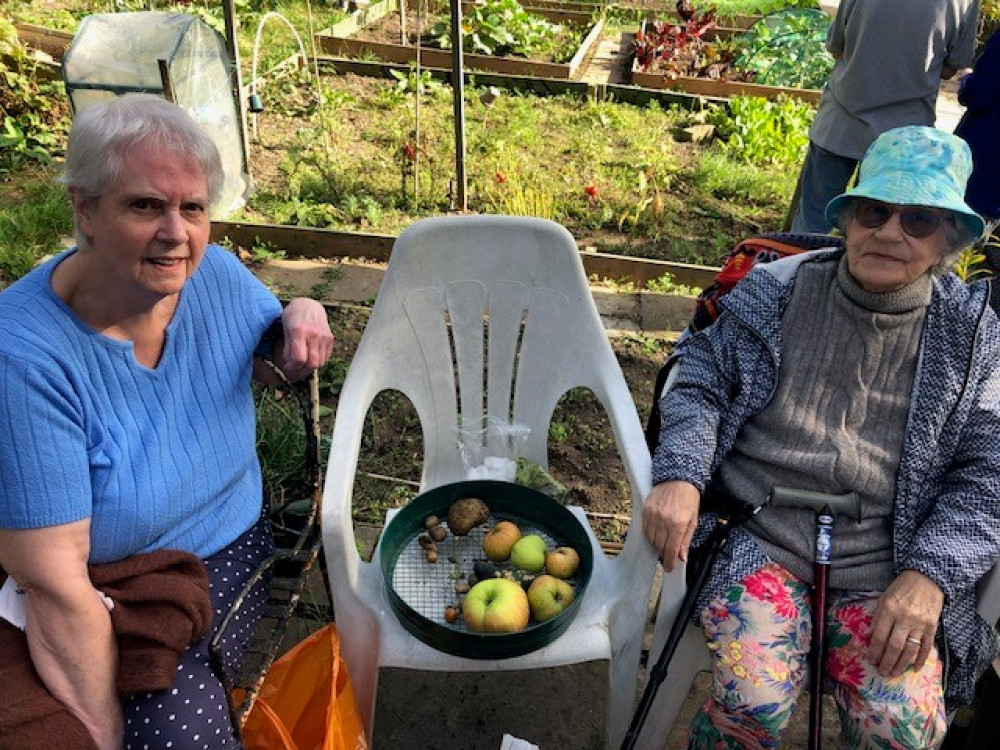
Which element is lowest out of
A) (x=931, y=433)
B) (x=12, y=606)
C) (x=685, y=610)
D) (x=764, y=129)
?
(x=685, y=610)

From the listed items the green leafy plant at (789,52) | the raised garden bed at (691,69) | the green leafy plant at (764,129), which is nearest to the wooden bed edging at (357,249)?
the green leafy plant at (764,129)

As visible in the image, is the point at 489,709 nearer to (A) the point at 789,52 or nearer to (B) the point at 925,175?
(B) the point at 925,175

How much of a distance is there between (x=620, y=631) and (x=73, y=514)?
1316mm

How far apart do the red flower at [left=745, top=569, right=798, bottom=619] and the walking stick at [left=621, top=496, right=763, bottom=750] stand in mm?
112

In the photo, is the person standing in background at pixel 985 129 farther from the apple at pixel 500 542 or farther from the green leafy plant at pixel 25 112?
the green leafy plant at pixel 25 112

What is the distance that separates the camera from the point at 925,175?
1.87 metres

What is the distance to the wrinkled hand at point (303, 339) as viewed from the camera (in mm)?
1894

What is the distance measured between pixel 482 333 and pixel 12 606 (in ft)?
4.64

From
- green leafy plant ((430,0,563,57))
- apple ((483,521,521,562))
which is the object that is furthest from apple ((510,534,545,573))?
green leafy plant ((430,0,563,57))

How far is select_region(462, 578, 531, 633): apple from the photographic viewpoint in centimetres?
189

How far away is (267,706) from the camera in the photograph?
70.6 inches

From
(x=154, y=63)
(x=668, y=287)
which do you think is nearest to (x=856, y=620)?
(x=668, y=287)

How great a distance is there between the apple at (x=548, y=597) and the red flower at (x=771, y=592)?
1.50 ft

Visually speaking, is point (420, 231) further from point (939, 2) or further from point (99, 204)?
point (939, 2)
